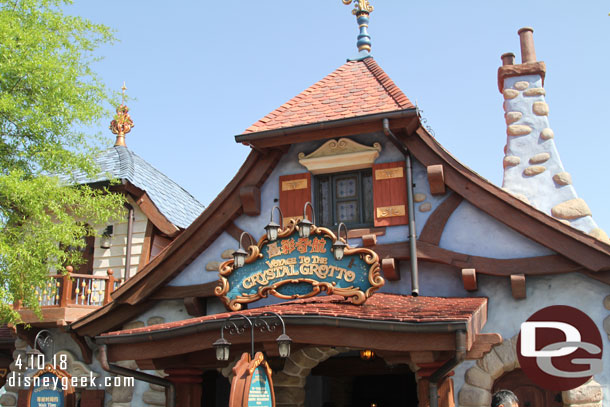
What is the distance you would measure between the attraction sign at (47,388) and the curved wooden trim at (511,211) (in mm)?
6960

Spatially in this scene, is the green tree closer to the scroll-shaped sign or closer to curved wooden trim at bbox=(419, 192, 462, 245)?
the scroll-shaped sign

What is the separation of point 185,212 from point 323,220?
6.02 metres

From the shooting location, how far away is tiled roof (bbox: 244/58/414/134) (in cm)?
1141

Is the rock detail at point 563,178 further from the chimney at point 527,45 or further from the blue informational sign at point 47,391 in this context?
the blue informational sign at point 47,391

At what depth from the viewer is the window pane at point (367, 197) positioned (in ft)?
37.7

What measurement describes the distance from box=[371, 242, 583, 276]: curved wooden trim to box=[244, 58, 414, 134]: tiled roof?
2202mm

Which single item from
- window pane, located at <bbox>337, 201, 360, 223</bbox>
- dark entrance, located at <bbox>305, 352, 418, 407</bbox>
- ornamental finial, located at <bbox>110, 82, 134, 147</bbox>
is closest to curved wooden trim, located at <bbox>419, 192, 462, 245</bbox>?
window pane, located at <bbox>337, 201, 360, 223</bbox>

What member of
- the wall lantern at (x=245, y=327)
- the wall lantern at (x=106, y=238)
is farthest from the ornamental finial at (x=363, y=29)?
the wall lantern at (x=245, y=327)

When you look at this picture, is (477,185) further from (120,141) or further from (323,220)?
(120,141)

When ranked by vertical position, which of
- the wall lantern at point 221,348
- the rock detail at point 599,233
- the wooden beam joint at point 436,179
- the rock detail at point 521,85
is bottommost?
the wall lantern at point 221,348

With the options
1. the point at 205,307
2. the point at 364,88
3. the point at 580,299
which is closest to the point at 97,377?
the point at 205,307

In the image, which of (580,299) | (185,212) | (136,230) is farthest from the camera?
(185,212)

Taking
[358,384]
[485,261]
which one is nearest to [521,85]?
[485,261]

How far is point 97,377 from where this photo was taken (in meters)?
12.4
